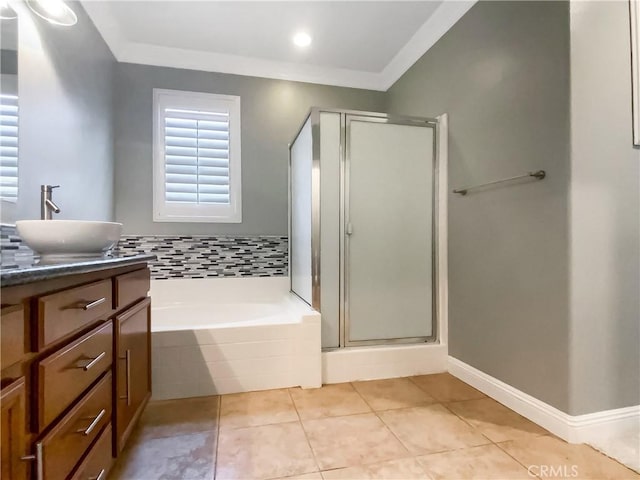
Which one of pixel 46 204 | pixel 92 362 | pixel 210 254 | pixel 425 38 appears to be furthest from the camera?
pixel 210 254

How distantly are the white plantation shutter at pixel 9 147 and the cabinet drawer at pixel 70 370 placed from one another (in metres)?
0.86

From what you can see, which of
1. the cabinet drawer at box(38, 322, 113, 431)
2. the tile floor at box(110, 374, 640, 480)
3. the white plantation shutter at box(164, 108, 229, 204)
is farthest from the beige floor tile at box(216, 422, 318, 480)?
the white plantation shutter at box(164, 108, 229, 204)

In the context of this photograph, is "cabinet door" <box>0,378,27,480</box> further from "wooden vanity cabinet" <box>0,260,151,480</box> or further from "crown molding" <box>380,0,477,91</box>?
"crown molding" <box>380,0,477,91</box>

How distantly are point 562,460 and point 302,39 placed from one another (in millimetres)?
2995

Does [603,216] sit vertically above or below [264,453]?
above

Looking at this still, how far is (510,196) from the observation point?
5.60 feet

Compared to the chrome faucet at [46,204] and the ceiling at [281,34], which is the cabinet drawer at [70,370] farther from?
the ceiling at [281,34]

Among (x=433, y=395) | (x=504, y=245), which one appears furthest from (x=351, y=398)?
(x=504, y=245)

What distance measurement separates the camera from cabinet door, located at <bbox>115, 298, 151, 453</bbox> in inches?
44.7

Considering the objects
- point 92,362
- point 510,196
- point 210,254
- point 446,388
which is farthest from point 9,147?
point 446,388

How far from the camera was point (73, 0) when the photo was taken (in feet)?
6.48

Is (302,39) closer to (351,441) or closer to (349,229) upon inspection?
(349,229)

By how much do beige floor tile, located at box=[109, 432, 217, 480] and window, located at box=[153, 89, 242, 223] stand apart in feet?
5.85

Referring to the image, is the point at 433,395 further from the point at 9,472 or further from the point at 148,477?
the point at 9,472
